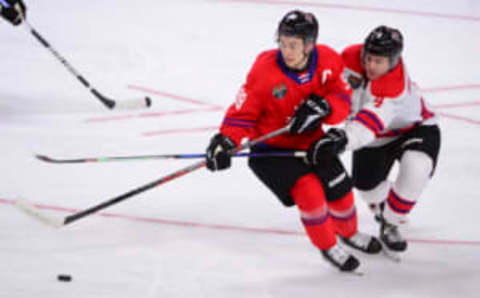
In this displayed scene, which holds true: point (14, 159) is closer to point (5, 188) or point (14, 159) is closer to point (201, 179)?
point (5, 188)

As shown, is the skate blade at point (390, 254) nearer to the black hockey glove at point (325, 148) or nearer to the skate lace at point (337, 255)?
the skate lace at point (337, 255)

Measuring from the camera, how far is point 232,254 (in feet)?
9.21

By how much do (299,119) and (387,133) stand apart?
1.80 ft

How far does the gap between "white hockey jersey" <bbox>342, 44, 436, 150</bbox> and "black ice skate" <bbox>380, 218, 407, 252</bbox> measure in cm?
35

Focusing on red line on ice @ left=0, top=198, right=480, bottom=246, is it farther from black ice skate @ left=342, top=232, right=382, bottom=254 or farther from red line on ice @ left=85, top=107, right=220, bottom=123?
red line on ice @ left=85, top=107, right=220, bottom=123

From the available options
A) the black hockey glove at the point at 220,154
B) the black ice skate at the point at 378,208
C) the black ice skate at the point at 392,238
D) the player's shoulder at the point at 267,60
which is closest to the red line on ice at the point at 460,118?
the black ice skate at the point at 378,208

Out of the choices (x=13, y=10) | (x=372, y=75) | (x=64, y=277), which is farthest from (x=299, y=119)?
(x=13, y=10)

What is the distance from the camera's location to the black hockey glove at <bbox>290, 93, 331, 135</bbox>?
2.48 meters

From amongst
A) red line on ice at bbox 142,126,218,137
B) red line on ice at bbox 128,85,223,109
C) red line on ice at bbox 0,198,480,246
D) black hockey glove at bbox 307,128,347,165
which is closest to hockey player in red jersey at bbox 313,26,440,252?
black hockey glove at bbox 307,128,347,165

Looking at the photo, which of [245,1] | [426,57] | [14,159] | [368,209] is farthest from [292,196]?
Answer: [245,1]

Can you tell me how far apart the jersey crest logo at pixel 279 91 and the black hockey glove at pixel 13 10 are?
2.08 m

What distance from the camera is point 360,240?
112 inches

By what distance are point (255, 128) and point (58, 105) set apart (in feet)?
6.84

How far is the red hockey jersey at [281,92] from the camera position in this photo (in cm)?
251
